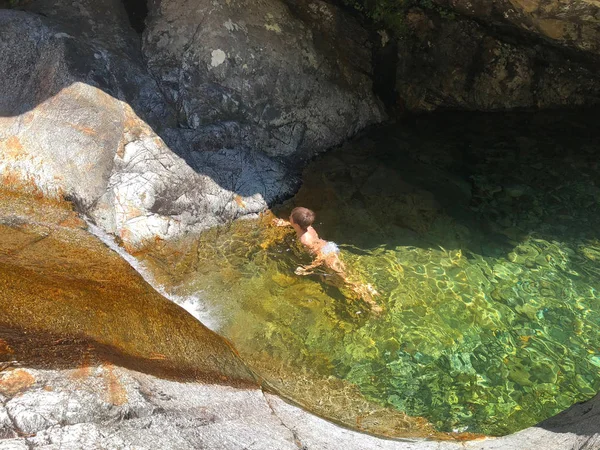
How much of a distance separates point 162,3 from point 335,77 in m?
2.87

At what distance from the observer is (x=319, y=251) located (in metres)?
6.50

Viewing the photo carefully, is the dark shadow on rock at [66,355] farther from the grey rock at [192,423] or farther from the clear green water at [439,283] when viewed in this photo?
the clear green water at [439,283]

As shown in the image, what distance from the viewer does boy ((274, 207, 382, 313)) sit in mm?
6168

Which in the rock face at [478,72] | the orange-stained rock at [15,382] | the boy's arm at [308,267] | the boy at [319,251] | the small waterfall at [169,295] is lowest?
the small waterfall at [169,295]

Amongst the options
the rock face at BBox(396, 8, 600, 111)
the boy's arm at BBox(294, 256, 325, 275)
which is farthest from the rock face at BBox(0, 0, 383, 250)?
the rock face at BBox(396, 8, 600, 111)

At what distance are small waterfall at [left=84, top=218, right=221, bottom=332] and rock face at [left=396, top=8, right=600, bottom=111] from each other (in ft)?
19.5

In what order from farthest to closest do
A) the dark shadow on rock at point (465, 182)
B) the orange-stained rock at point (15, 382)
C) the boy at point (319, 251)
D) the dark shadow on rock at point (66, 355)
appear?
1. the dark shadow on rock at point (465, 182)
2. the boy at point (319, 251)
3. the dark shadow on rock at point (66, 355)
4. the orange-stained rock at point (15, 382)

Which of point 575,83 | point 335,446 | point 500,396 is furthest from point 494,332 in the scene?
point 575,83

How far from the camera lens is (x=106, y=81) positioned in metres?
6.90

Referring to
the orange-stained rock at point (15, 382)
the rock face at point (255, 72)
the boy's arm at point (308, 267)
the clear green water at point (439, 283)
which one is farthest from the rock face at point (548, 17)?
the orange-stained rock at point (15, 382)

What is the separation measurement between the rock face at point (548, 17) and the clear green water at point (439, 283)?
1719mm

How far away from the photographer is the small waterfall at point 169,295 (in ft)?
18.4

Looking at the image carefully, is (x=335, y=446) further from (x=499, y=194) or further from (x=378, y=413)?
(x=499, y=194)

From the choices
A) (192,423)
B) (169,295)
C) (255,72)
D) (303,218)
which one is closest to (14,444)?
(192,423)
